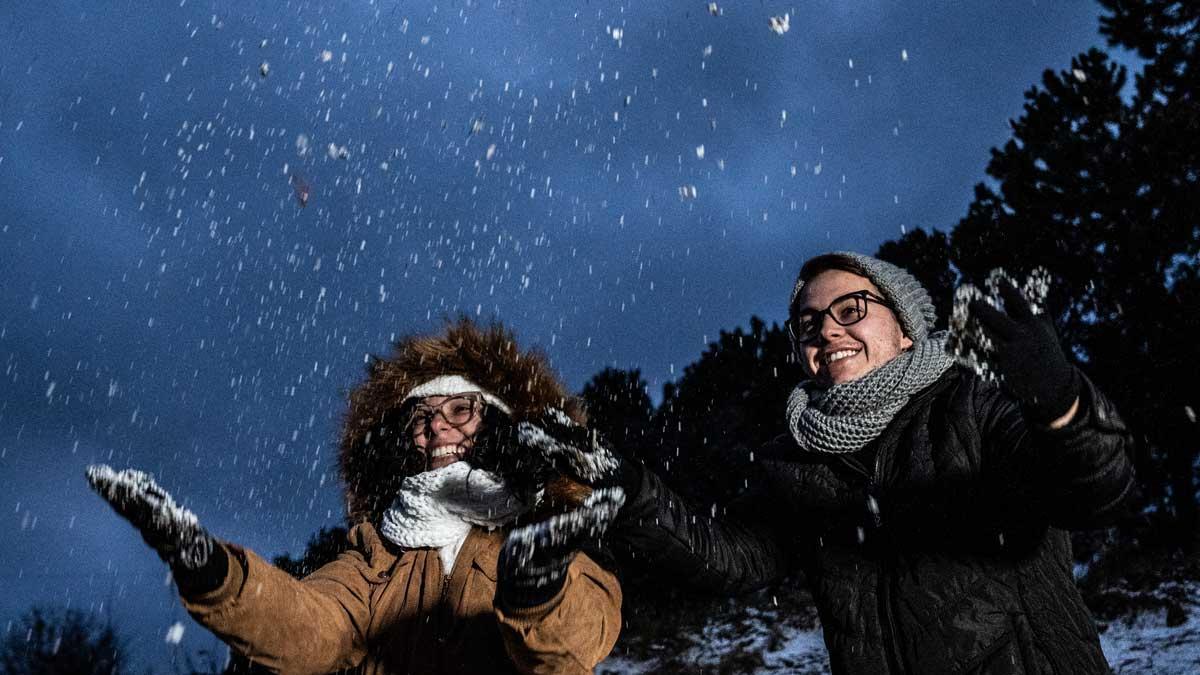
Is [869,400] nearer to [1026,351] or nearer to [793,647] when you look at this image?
[1026,351]

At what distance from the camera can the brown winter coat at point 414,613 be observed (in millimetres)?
2334

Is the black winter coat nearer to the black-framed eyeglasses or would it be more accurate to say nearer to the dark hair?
the black-framed eyeglasses

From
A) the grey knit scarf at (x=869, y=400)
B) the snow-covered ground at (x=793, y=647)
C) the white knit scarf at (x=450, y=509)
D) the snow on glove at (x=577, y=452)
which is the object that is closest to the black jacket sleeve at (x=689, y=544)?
the snow on glove at (x=577, y=452)

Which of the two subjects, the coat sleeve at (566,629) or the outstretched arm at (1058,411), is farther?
the coat sleeve at (566,629)

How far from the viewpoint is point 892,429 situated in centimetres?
240

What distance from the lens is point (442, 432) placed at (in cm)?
321

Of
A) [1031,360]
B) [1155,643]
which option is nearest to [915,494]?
[1031,360]

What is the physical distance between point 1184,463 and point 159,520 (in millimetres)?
14744

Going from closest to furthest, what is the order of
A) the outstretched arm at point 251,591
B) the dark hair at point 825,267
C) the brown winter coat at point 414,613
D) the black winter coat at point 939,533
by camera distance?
1. the black winter coat at point 939,533
2. the outstretched arm at point 251,591
3. the brown winter coat at point 414,613
4. the dark hair at point 825,267

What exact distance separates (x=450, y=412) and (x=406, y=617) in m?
0.87

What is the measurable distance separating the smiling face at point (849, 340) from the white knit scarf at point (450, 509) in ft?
3.97

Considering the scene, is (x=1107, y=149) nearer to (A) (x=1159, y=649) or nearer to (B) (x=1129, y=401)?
(B) (x=1129, y=401)

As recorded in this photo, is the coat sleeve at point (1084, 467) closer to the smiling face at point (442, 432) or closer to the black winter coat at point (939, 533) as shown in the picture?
the black winter coat at point (939, 533)

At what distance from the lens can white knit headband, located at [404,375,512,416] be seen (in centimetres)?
336
